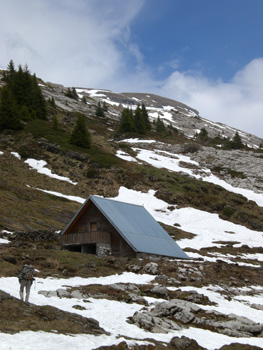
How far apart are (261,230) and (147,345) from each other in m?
52.6

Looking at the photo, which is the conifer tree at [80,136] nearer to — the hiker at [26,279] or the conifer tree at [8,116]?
the conifer tree at [8,116]

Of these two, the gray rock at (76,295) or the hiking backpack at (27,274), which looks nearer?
the hiking backpack at (27,274)

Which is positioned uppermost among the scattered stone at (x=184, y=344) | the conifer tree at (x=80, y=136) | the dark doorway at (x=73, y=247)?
the conifer tree at (x=80, y=136)

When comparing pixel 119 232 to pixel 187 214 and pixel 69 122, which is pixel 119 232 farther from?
pixel 69 122

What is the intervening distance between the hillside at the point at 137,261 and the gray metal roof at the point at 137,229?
2.51 meters

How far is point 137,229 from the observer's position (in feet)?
118

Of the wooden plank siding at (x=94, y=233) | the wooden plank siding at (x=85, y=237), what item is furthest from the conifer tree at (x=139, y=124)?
the wooden plank siding at (x=85, y=237)

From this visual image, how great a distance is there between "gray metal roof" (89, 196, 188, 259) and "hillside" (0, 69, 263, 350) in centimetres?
251

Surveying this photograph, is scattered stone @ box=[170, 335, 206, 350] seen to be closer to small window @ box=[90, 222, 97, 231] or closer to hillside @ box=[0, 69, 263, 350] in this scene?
hillside @ box=[0, 69, 263, 350]

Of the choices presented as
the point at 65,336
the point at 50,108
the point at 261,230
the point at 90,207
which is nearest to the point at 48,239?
the point at 90,207

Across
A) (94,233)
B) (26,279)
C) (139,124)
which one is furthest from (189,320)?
(139,124)

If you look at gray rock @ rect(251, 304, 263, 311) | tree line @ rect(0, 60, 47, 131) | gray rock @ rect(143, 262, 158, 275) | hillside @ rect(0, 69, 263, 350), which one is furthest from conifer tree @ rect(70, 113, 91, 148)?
gray rock @ rect(251, 304, 263, 311)

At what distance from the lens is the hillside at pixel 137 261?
14312 mm

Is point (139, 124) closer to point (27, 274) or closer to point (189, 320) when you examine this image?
point (189, 320)
